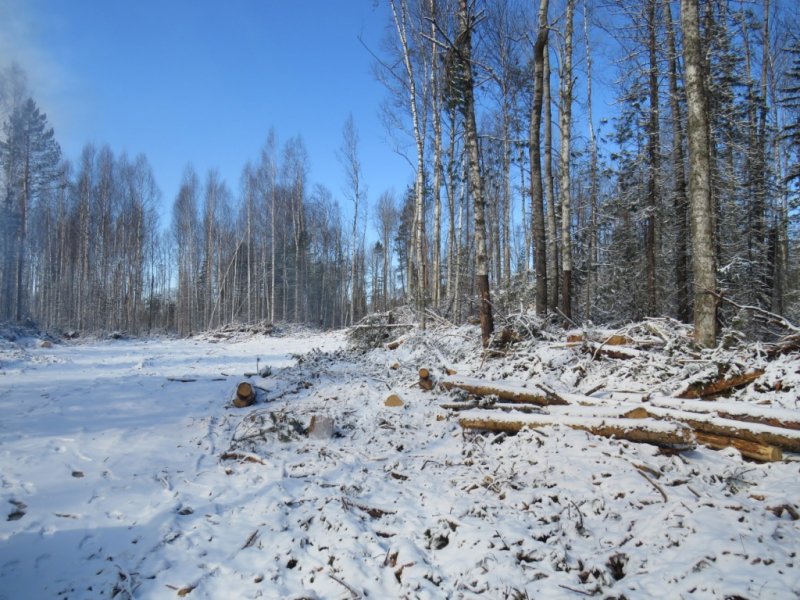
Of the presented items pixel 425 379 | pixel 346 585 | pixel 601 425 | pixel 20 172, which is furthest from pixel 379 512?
pixel 20 172

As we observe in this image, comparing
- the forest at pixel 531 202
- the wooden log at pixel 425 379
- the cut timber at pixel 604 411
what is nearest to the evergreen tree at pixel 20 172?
the forest at pixel 531 202

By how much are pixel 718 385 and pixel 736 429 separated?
110 cm

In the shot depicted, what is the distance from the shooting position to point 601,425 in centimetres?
449

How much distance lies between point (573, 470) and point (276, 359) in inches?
455

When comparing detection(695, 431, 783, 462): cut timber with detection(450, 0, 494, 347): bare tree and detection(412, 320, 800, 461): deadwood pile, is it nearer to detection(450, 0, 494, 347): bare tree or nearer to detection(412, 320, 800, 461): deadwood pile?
detection(412, 320, 800, 461): deadwood pile

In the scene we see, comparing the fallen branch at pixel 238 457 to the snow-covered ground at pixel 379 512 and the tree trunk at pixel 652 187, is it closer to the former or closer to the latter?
the snow-covered ground at pixel 379 512

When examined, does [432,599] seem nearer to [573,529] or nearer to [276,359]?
[573,529]

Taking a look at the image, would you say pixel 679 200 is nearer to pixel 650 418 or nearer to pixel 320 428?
pixel 650 418

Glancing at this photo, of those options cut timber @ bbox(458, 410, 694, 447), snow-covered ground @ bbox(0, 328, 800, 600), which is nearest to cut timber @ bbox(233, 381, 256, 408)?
snow-covered ground @ bbox(0, 328, 800, 600)

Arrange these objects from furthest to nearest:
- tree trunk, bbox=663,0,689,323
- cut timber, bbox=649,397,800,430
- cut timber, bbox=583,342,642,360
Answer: tree trunk, bbox=663,0,689,323 < cut timber, bbox=583,342,642,360 < cut timber, bbox=649,397,800,430

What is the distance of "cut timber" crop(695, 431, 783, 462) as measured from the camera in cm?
376

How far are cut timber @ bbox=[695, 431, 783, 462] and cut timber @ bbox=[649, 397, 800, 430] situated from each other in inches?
8.5

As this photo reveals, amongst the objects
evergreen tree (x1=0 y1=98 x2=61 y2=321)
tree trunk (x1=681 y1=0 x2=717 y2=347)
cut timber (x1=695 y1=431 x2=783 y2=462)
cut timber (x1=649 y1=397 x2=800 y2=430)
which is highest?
evergreen tree (x1=0 y1=98 x2=61 y2=321)

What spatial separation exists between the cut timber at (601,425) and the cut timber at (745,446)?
346mm
